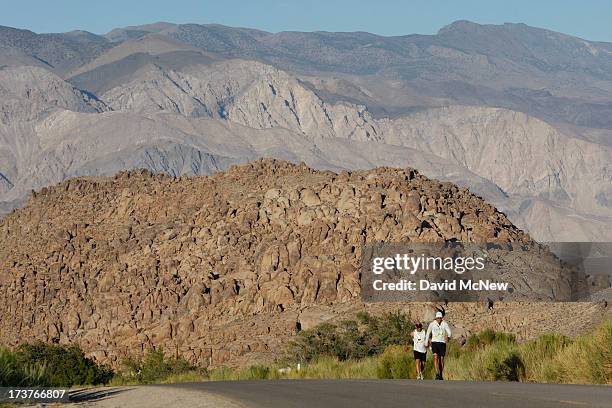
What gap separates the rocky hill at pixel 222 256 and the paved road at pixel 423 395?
41.4 metres

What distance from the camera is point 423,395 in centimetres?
2081

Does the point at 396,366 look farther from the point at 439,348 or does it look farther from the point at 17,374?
the point at 17,374

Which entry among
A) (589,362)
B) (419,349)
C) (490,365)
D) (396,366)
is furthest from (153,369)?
(589,362)

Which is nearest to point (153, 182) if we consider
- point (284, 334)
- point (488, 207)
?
point (488, 207)

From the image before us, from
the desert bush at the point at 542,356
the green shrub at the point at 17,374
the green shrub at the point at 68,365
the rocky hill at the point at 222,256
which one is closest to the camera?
the green shrub at the point at 17,374

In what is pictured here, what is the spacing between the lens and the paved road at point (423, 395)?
18.9 meters

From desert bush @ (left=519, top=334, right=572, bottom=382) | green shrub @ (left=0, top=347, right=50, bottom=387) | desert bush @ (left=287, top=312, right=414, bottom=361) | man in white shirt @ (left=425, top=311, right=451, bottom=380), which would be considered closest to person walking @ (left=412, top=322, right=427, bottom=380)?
man in white shirt @ (left=425, top=311, right=451, bottom=380)

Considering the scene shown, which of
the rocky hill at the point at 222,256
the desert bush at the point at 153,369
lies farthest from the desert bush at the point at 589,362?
the rocky hill at the point at 222,256

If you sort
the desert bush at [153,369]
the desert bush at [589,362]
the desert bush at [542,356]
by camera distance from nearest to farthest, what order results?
the desert bush at [589,362], the desert bush at [542,356], the desert bush at [153,369]

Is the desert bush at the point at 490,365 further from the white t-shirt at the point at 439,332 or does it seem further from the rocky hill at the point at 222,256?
the rocky hill at the point at 222,256

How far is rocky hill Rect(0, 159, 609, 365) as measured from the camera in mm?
77500

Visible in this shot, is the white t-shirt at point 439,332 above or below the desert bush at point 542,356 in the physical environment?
above

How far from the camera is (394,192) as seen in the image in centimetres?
8694

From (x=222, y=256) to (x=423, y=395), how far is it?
6850 centimetres
